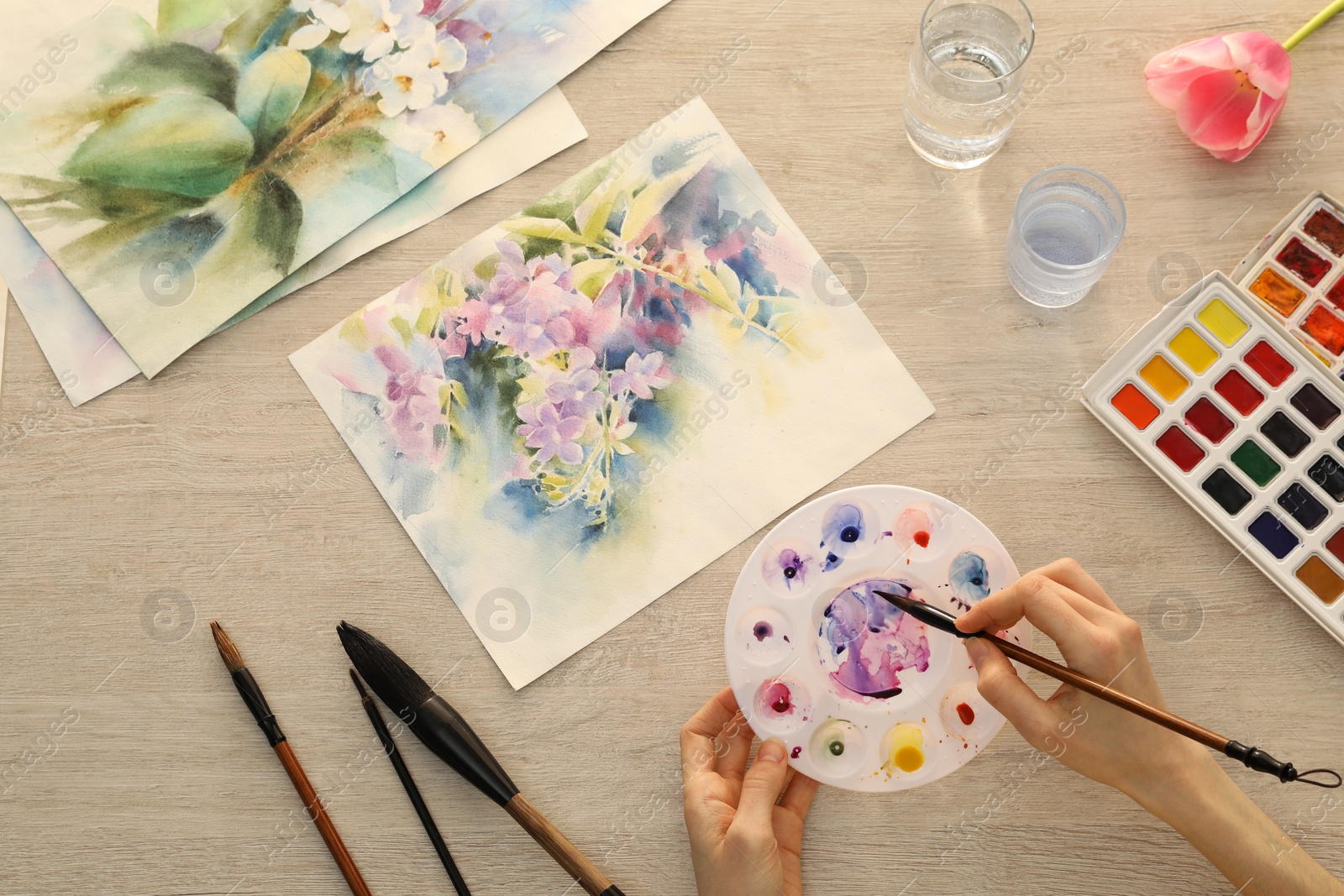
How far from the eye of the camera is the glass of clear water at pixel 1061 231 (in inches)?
38.4

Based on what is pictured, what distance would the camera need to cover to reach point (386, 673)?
3.11 ft

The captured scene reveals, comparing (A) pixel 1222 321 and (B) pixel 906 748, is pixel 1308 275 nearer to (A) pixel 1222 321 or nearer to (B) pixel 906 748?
(A) pixel 1222 321

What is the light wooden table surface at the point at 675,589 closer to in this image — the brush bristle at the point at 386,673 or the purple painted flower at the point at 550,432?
the brush bristle at the point at 386,673

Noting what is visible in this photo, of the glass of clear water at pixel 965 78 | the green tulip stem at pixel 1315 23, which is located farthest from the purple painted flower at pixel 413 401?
the green tulip stem at pixel 1315 23

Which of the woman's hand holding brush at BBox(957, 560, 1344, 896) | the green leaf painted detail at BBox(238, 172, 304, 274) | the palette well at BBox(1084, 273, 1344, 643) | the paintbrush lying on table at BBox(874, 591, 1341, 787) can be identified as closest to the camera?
the paintbrush lying on table at BBox(874, 591, 1341, 787)

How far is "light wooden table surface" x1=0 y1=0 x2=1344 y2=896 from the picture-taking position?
95cm

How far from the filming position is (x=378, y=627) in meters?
0.99

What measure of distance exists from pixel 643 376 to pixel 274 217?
45 cm

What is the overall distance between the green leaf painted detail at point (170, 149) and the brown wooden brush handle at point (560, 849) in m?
0.75

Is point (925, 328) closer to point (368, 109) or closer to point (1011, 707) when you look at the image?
point (1011, 707)

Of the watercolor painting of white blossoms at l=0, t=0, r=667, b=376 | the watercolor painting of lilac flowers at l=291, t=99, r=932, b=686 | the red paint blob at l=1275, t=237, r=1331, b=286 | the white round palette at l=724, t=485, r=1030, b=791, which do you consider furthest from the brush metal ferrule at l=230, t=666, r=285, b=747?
the red paint blob at l=1275, t=237, r=1331, b=286

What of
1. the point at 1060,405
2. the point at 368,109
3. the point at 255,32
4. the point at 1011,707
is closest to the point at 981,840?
the point at 1011,707

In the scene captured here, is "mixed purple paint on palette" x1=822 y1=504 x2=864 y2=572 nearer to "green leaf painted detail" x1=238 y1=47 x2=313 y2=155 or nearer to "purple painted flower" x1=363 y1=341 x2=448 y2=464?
"purple painted flower" x1=363 y1=341 x2=448 y2=464

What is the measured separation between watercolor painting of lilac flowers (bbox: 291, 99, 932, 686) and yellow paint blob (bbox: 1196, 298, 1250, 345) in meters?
0.29
